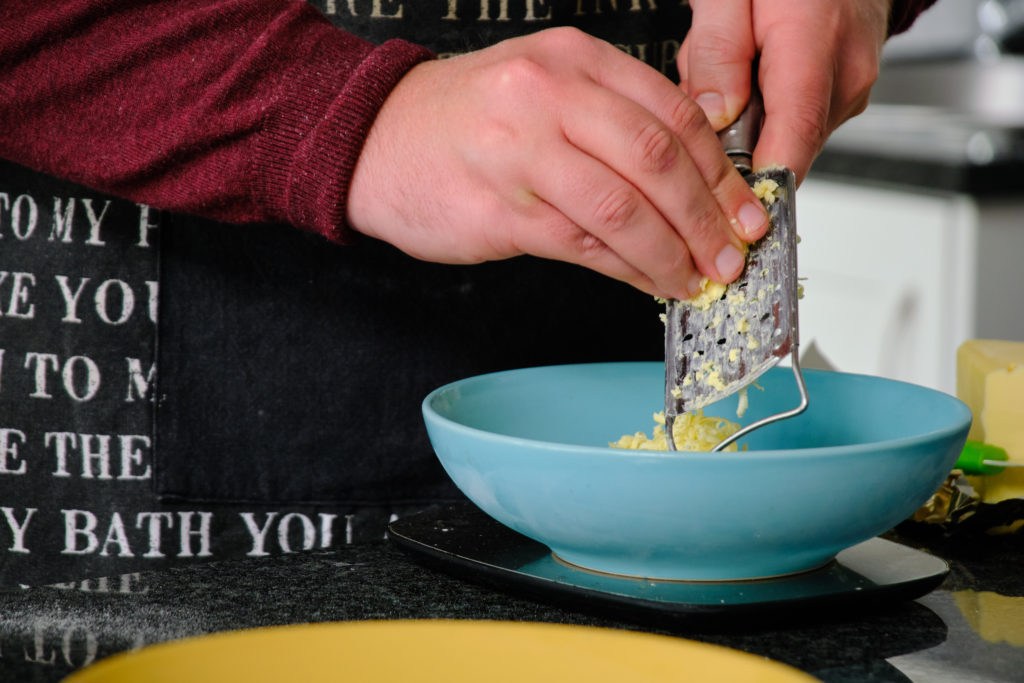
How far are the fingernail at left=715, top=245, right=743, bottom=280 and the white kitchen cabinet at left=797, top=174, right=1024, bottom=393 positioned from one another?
127cm

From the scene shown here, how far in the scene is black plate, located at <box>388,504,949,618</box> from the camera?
1.96 feet

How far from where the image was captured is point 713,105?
2.61 feet

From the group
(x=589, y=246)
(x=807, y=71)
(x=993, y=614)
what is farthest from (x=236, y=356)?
(x=993, y=614)

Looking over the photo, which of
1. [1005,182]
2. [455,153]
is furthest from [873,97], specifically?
[455,153]

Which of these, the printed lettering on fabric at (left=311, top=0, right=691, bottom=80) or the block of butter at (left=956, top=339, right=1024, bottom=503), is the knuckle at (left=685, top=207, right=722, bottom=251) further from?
the printed lettering on fabric at (left=311, top=0, right=691, bottom=80)

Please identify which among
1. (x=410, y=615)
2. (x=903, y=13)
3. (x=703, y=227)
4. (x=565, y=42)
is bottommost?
(x=410, y=615)

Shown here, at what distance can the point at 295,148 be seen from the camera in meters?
0.73

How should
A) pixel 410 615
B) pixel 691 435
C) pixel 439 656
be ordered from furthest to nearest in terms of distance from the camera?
pixel 691 435 < pixel 410 615 < pixel 439 656

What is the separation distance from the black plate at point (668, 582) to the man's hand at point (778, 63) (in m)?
0.27

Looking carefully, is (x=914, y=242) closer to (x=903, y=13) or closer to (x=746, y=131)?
(x=903, y=13)

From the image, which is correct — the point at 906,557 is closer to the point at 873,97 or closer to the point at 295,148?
the point at 295,148

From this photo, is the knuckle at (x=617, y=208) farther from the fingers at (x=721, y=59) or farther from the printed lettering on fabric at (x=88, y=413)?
the printed lettering on fabric at (x=88, y=413)

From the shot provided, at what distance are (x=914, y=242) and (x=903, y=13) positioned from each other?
3.61 feet

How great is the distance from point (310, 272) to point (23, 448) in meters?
0.29
